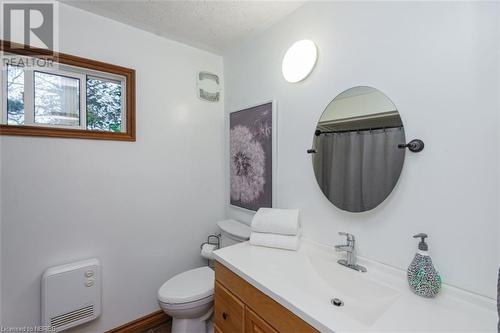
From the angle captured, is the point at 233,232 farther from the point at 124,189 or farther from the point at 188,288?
the point at 124,189

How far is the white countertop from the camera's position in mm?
702

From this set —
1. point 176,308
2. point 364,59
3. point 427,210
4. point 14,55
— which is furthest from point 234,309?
point 14,55

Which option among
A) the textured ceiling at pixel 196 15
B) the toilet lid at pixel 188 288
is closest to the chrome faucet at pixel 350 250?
the toilet lid at pixel 188 288

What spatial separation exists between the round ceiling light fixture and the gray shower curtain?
0.43m

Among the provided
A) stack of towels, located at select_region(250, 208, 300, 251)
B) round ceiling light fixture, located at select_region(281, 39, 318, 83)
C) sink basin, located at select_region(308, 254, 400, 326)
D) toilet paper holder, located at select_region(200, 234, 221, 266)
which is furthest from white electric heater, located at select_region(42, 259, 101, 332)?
round ceiling light fixture, located at select_region(281, 39, 318, 83)

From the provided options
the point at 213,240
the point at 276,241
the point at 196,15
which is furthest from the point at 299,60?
the point at 213,240

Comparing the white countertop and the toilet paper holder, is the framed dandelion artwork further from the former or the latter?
the white countertop

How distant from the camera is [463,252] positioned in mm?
824

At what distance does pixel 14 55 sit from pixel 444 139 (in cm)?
234

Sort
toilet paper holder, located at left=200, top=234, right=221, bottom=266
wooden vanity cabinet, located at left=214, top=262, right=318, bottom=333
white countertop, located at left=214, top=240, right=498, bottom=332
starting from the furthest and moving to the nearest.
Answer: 1. toilet paper holder, located at left=200, top=234, right=221, bottom=266
2. wooden vanity cabinet, located at left=214, top=262, right=318, bottom=333
3. white countertop, located at left=214, top=240, right=498, bottom=332

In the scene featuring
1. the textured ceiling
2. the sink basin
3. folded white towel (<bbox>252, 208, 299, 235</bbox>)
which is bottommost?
the sink basin

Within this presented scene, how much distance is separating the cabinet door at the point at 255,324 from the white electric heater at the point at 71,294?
3.62 ft

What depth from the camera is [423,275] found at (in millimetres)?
836

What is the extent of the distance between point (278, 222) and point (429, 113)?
0.91 metres
